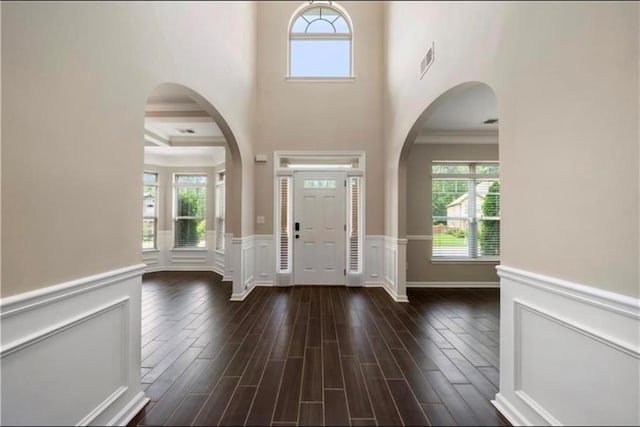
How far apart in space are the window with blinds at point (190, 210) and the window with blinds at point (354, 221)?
11.0 ft

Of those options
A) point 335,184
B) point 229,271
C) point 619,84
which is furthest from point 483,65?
point 229,271

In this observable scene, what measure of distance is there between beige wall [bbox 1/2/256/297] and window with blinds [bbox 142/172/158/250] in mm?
4665

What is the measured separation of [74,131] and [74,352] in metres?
1.03

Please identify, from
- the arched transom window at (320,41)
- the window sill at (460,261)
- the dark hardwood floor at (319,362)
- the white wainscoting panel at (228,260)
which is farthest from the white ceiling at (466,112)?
the white wainscoting panel at (228,260)

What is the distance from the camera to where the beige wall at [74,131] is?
1.05 meters

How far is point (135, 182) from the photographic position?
1703 millimetres

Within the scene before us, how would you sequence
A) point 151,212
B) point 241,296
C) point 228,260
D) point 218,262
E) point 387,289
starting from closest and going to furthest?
point 241,296 → point 387,289 → point 228,260 → point 218,262 → point 151,212

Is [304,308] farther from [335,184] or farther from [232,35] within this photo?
[232,35]

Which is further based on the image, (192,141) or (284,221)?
(192,141)

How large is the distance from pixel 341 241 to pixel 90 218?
12.4 ft

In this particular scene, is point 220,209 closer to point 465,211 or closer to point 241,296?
point 241,296

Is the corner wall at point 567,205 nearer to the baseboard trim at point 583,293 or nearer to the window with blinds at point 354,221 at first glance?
the baseboard trim at point 583,293

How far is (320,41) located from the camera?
5090 mm

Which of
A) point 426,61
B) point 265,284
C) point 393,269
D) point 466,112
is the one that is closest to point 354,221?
point 393,269
